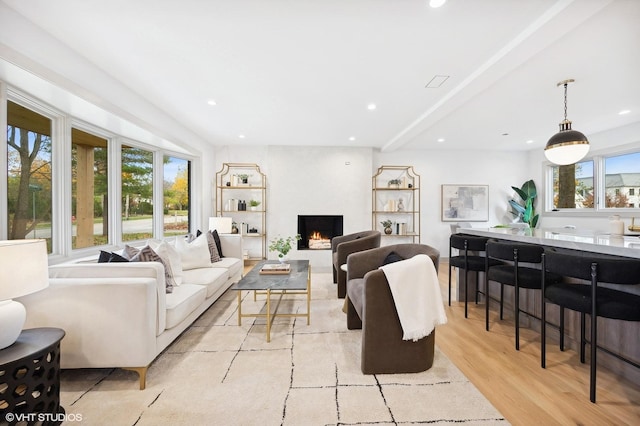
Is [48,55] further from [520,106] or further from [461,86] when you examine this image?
[520,106]

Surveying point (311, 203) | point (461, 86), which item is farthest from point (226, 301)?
point (461, 86)

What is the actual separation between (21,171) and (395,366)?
3704 mm

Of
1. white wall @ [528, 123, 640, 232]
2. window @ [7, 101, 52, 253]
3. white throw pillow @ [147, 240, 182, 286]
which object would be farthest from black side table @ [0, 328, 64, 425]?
white wall @ [528, 123, 640, 232]

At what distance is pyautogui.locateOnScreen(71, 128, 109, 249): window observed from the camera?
321 cm

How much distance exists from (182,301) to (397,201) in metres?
4.86

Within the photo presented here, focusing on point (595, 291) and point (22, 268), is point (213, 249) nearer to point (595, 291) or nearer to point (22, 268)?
point (22, 268)

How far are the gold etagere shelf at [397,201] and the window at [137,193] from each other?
4.24 m

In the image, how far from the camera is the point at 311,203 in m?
5.79

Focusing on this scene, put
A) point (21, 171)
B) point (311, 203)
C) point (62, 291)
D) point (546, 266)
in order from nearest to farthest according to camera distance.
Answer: point (62, 291), point (546, 266), point (21, 171), point (311, 203)

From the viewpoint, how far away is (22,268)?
1452 millimetres

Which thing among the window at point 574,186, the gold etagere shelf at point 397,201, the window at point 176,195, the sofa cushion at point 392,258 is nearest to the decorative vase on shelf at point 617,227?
the sofa cushion at point 392,258

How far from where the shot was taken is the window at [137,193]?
13.1 feet

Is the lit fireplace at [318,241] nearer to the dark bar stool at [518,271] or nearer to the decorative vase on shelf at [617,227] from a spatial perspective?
the dark bar stool at [518,271]

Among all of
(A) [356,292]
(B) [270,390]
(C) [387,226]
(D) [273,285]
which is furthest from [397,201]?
(B) [270,390]
